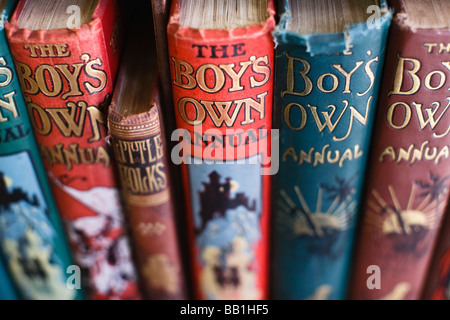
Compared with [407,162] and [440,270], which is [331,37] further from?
[440,270]

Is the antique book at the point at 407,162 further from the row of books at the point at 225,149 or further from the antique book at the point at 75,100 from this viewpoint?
the antique book at the point at 75,100

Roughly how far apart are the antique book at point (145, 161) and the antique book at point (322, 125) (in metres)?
0.11

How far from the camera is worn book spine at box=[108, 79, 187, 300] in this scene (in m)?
0.40

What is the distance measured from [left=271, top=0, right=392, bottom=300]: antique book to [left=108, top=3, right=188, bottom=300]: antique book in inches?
4.3

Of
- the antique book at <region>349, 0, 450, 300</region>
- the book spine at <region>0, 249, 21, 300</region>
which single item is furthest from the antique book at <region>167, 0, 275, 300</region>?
the book spine at <region>0, 249, 21, 300</region>

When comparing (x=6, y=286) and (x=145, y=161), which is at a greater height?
(x=145, y=161)

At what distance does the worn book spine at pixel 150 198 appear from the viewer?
40 cm

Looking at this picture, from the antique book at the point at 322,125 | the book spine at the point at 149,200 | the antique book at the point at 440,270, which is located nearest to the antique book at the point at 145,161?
the book spine at the point at 149,200

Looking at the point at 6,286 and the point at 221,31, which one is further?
the point at 6,286

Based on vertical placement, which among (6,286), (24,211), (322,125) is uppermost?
(322,125)

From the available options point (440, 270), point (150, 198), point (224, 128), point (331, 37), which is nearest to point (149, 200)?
point (150, 198)

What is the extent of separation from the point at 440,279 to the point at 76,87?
1.45 ft

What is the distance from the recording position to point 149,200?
45 cm

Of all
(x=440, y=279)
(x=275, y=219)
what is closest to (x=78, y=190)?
(x=275, y=219)
